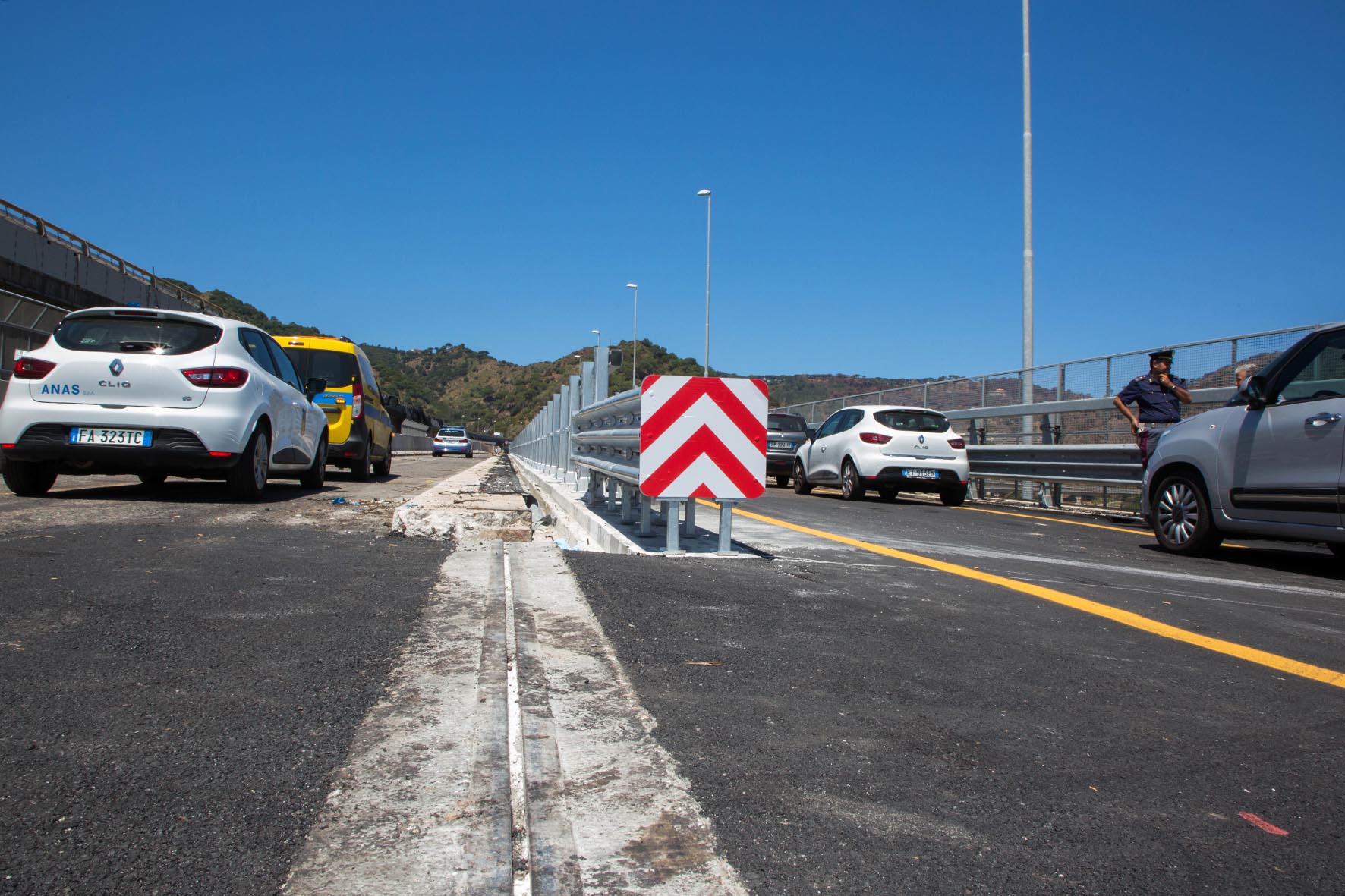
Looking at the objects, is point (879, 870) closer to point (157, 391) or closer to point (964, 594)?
point (964, 594)

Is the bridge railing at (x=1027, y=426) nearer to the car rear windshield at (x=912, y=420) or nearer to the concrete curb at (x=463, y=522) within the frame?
the concrete curb at (x=463, y=522)

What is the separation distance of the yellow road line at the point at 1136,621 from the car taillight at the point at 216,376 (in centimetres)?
530

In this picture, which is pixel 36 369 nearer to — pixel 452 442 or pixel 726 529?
pixel 726 529

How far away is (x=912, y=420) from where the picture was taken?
13.7 metres

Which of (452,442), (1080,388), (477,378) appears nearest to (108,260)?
(452,442)

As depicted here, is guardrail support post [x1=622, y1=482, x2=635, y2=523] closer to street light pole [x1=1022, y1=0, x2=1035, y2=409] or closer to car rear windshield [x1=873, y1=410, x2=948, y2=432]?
car rear windshield [x1=873, y1=410, x2=948, y2=432]

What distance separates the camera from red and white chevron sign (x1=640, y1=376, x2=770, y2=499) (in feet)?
18.9

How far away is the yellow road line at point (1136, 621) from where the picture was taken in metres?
3.60

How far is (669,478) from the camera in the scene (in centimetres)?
576

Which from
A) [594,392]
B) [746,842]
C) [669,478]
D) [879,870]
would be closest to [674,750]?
[746,842]

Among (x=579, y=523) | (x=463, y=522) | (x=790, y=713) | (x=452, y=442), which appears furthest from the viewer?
(x=452, y=442)

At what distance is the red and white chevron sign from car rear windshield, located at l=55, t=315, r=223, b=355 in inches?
173

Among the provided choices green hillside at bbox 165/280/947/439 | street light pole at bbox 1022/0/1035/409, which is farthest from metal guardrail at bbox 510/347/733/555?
green hillside at bbox 165/280/947/439

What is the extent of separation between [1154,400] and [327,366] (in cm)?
1106
